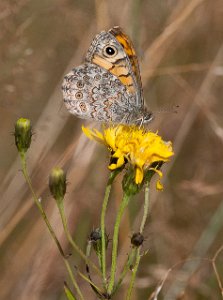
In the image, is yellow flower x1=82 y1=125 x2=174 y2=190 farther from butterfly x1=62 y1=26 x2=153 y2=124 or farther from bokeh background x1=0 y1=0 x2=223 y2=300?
bokeh background x1=0 y1=0 x2=223 y2=300

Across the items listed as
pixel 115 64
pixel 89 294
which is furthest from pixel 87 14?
pixel 89 294

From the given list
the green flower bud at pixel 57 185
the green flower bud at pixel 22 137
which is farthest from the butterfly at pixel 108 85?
the green flower bud at pixel 57 185

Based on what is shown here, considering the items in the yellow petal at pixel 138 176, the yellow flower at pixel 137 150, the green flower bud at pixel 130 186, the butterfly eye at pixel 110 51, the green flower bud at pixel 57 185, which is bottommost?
the green flower bud at pixel 57 185

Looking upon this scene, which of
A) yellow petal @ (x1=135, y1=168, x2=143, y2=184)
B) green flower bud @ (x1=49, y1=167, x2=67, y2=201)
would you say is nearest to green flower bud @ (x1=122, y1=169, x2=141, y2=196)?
yellow petal @ (x1=135, y1=168, x2=143, y2=184)

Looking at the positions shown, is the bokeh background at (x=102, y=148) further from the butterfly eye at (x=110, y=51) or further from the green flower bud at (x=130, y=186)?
the green flower bud at (x=130, y=186)

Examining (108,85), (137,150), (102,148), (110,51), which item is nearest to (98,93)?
(108,85)

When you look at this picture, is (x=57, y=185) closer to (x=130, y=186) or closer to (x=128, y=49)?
(x=130, y=186)

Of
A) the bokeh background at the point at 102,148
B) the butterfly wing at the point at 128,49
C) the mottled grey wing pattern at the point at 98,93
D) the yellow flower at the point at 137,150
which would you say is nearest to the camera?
the yellow flower at the point at 137,150
